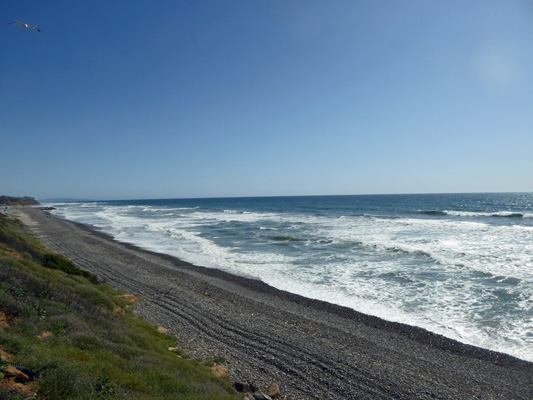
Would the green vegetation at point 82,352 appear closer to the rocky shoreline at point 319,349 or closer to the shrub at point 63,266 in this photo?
the rocky shoreline at point 319,349

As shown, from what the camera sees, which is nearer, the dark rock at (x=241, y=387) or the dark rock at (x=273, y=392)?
the dark rock at (x=241, y=387)

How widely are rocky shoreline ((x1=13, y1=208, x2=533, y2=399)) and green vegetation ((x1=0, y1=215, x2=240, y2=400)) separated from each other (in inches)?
51.3

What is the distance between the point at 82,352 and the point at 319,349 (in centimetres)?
611

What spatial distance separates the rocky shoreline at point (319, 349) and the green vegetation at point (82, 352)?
1302mm

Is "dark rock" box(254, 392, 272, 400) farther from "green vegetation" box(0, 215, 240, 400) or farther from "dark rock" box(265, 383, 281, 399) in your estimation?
"green vegetation" box(0, 215, 240, 400)

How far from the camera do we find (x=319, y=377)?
7277mm

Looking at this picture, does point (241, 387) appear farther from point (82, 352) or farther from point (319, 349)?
point (82, 352)

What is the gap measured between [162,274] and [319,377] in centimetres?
1210

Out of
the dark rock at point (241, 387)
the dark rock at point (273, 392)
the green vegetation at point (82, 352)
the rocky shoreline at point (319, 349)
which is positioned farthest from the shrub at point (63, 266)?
the dark rock at point (273, 392)

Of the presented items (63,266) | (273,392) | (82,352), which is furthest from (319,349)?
(63,266)

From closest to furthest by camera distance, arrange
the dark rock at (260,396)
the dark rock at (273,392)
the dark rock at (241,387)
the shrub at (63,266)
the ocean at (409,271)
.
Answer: the dark rock at (260,396) < the dark rock at (241,387) < the dark rock at (273,392) < the ocean at (409,271) < the shrub at (63,266)

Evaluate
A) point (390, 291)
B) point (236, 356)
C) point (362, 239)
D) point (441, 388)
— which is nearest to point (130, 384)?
point (236, 356)

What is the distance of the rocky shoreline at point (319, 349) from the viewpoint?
23.0 feet

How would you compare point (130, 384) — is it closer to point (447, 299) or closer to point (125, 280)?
point (125, 280)
